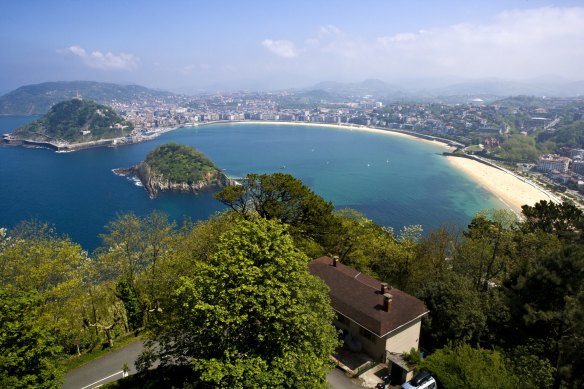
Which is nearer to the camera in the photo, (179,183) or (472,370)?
(472,370)

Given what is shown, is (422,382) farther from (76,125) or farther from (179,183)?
(76,125)

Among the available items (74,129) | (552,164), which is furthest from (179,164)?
(552,164)

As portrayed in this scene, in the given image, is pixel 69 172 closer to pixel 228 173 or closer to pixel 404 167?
pixel 228 173

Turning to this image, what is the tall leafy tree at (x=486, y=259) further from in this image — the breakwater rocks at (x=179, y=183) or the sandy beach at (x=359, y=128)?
the sandy beach at (x=359, y=128)

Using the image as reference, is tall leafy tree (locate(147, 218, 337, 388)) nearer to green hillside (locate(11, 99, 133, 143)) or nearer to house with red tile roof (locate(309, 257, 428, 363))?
house with red tile roof (locate(309, 257, 428, 363))

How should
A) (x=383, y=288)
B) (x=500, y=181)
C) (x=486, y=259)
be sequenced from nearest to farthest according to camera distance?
(x=383, y=288) → (x=486, y=259) → (x=500, y=181)

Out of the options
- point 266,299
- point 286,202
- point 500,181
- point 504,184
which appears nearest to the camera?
point 266,299

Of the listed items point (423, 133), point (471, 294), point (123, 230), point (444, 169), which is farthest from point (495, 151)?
point (123, 230)

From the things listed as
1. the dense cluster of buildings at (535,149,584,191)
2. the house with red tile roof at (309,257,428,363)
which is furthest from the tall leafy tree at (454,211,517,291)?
the dense cluster of buildings at (535,149,584,191)
